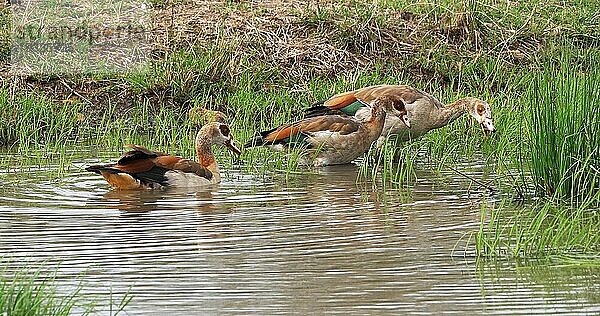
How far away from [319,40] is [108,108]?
102 inches

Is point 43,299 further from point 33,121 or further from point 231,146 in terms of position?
point 33,121

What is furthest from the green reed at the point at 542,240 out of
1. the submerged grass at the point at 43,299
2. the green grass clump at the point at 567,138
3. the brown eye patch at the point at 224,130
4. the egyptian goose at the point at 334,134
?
the egyptian goose at the point at 334,134

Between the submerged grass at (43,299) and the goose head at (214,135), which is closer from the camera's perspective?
the submerged grass at (43,299)

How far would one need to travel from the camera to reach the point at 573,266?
555cm

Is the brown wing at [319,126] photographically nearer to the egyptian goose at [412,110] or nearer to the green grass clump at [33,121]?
the egyptian goose at [412,110]

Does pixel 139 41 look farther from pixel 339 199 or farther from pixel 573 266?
pixel 573 266

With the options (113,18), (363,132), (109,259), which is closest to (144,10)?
(113,18)

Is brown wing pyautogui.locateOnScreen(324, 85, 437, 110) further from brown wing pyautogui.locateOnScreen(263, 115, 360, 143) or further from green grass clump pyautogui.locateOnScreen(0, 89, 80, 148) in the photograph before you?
green grass clump pyautogui.locateOnScreen(0, 89, 80, 148)

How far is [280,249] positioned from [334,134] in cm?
413

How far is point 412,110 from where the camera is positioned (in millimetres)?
10742

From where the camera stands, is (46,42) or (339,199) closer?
(339,199)

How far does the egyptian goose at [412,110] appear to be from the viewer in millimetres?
10648

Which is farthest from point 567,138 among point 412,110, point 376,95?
point 376,95

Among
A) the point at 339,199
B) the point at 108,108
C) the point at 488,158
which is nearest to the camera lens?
the point at 339,199
